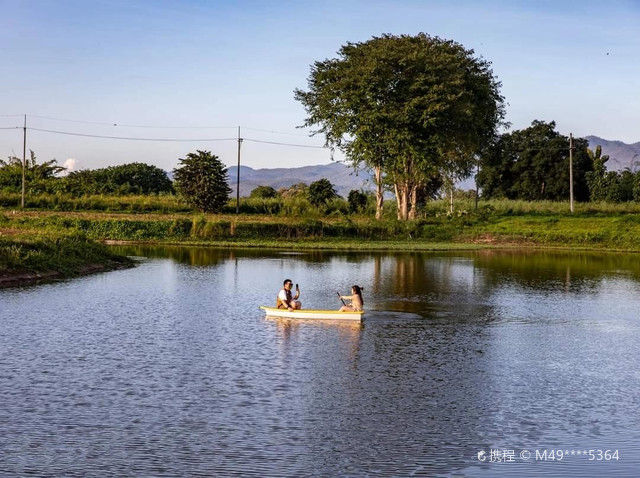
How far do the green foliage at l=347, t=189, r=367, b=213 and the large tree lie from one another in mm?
7124

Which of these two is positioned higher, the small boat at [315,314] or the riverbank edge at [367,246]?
the riverbank edge at [367,246]

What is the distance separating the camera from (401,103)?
243 feet

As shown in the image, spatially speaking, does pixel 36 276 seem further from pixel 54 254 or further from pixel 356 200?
pixel 356 200

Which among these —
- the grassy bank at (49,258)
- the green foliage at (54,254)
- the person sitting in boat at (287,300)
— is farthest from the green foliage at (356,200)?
the person sitting in boat at (287,300)

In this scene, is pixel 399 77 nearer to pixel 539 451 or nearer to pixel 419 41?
pixel 419 41

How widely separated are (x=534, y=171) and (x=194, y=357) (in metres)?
98.6

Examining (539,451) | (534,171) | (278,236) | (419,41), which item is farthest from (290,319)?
(534,171)

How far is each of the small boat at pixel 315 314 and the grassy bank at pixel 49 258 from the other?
1383 cm

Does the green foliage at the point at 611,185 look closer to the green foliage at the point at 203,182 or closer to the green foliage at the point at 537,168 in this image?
the green foliage at the point at 537,168

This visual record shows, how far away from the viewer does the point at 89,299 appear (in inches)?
1232

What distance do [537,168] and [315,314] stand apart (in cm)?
9079

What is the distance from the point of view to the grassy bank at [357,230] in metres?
66.8

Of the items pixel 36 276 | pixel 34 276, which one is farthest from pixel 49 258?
pixel 34 276

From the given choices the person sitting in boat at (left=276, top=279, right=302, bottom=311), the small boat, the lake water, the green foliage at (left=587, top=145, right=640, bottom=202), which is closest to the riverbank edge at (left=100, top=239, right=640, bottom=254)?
the lake water
